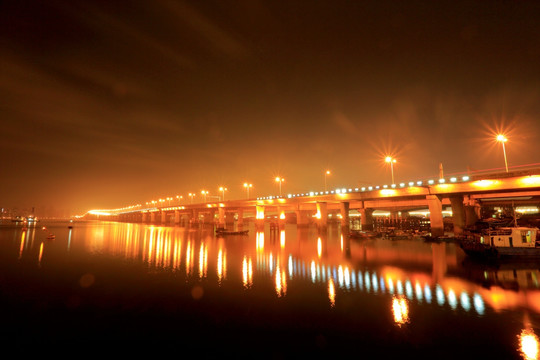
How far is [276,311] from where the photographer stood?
17.2 metres

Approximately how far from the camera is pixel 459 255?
3962 cm

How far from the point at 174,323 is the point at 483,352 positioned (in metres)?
15.3

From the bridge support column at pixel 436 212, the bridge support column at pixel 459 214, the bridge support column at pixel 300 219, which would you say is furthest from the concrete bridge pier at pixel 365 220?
the bridge support column at pixel 300 219

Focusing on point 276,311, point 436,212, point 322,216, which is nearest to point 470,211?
point 436,212

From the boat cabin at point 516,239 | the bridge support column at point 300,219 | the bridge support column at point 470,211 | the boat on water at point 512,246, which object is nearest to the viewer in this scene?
the boat on water at point 512,246

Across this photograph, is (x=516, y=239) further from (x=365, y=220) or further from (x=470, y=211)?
(x=365, y=220)

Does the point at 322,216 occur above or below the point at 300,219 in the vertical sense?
above

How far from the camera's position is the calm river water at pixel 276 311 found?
1266 cm

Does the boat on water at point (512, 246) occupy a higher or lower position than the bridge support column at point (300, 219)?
lower

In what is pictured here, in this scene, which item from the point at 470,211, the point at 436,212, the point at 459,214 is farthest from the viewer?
the point at 470,211

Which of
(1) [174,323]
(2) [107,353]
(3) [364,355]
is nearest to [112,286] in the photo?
(1) [174,323]

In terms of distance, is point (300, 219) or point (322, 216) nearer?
point (322, 216)

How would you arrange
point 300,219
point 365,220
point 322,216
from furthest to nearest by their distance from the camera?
point 300,219 < point 365,220 < point 322,216

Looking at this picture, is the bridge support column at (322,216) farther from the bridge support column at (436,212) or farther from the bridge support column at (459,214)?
the bridge support column at (459,214)
